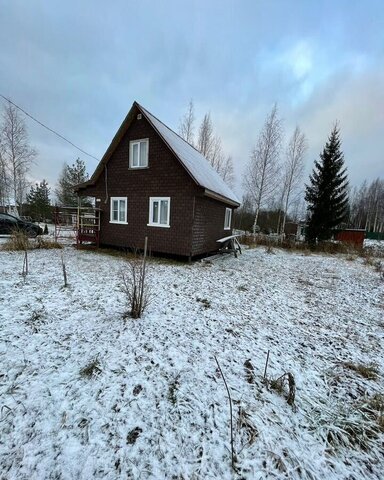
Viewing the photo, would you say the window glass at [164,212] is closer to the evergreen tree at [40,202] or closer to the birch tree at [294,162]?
the birch tree at [294,162]

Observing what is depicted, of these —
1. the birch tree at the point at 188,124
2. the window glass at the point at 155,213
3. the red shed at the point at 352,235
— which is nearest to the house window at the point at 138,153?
the window glass at the point at 155,213

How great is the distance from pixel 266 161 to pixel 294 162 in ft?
13.6

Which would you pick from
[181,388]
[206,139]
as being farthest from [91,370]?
[206,139]

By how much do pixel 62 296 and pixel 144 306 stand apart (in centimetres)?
197

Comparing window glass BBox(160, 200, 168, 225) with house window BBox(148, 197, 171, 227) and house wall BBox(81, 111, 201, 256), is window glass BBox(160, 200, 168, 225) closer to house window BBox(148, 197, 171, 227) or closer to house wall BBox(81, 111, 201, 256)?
house window BBox(148, 197, 171, 227)

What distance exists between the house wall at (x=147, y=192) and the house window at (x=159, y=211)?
175mm

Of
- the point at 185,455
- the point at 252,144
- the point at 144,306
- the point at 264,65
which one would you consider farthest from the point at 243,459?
the point at 252,144

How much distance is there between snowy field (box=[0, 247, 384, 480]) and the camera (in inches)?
63.6

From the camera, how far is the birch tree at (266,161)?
60.5 ft

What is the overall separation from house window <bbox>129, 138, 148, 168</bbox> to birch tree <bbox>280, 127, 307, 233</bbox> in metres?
15.9

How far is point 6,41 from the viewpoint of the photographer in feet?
27.0

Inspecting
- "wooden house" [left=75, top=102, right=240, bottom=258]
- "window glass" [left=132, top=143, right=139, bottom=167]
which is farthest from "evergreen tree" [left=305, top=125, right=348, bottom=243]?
"window glass" [left=132, top=143, right=139, bottom=167]

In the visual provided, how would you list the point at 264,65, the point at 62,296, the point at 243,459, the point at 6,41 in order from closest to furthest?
the point at 243,459
the point at 62,296
the point at 6,41
the point at 264,65

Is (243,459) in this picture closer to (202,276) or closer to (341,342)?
(341,342)
